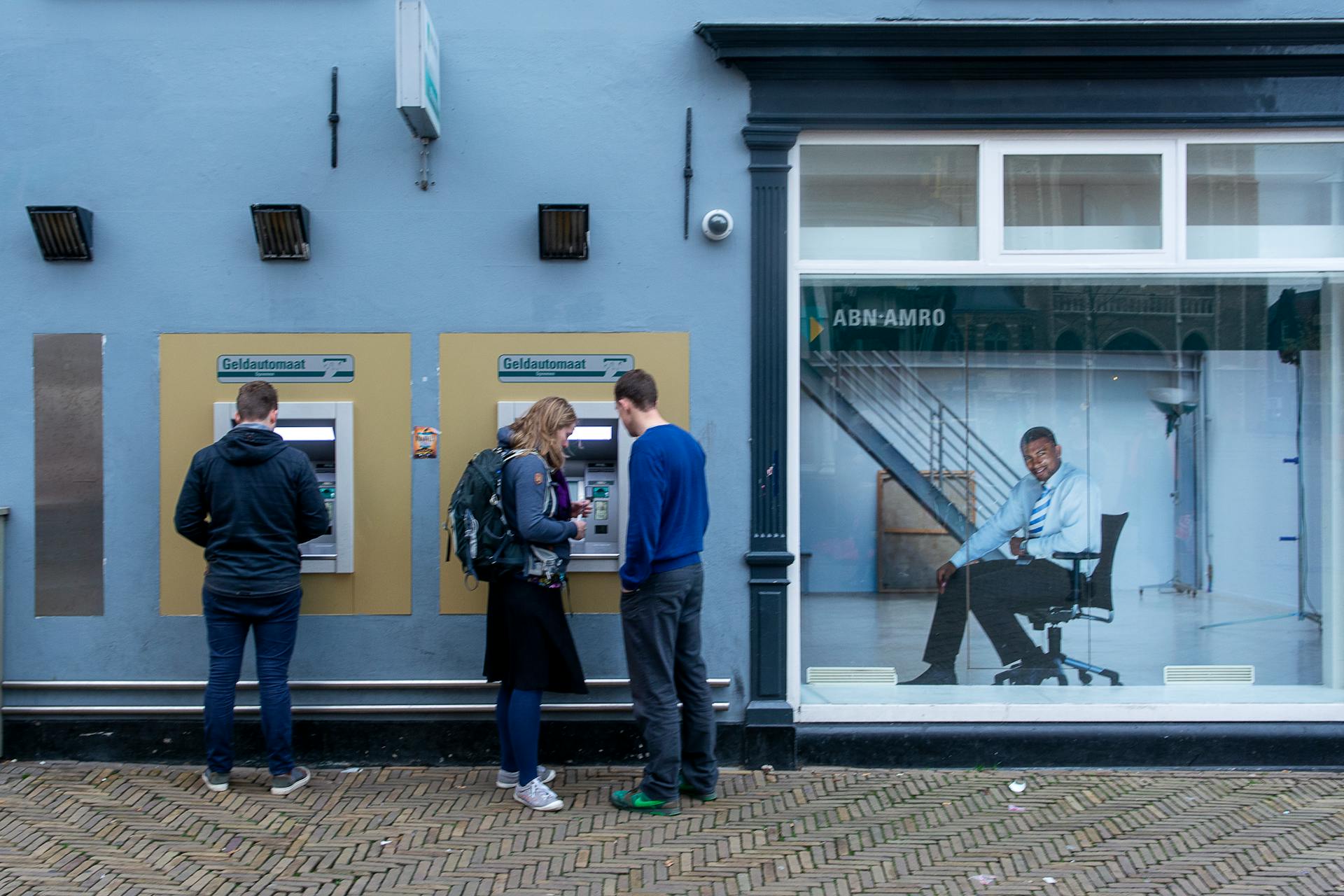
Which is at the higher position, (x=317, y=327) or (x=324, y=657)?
(x=317, y=327)

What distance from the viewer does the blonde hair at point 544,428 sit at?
4.41 m

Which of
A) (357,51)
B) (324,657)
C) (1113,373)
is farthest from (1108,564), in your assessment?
(357,51)

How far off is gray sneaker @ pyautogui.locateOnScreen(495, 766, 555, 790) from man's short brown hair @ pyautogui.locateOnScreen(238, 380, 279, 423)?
1919 millimetres

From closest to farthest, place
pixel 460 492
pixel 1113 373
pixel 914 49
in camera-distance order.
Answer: pixel 460 492 → pixel 914 49 → pixel 1113 373

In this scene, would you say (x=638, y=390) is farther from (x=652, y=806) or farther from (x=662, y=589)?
(x=652, y=806)

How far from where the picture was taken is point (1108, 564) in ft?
18.0

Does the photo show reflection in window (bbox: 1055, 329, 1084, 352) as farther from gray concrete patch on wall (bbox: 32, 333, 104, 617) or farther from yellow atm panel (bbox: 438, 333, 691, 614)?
gray concrete patch on wall (bbox: 32, 333, 104, 617)

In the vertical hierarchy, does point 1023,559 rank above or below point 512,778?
above

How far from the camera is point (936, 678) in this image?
5.39 m

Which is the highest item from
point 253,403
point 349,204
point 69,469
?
point 349,204

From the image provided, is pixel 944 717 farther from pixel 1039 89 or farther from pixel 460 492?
pixel 1039 89

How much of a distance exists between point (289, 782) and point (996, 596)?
3608mm

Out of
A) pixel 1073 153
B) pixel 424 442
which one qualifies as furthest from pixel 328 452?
pixel 1073 153

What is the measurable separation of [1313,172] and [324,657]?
5525mm
